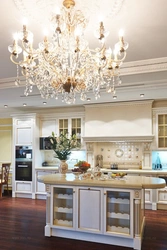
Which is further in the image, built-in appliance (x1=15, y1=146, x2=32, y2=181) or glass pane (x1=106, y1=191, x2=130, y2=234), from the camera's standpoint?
built-in appliance (x1=15, y1=146, x2=32, y2=181)

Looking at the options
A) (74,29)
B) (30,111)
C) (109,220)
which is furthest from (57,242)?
(30,111)

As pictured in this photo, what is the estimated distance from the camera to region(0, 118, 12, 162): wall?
844cm

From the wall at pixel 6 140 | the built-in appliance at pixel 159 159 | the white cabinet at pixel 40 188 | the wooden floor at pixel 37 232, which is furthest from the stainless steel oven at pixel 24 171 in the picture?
the built-in appliance at pixel 159 159

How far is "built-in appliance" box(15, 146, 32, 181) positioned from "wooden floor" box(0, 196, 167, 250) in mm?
1237

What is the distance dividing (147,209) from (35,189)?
326 cm

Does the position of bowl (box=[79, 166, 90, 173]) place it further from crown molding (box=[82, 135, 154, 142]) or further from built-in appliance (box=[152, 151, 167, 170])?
built-in appliance (box=[152, 151, 167, 170])

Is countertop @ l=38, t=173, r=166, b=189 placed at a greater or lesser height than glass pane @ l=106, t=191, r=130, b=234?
greater

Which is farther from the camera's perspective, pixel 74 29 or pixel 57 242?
pixel 57 242

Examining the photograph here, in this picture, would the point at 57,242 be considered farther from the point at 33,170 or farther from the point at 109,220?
the point at 33,170

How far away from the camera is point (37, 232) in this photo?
428cm

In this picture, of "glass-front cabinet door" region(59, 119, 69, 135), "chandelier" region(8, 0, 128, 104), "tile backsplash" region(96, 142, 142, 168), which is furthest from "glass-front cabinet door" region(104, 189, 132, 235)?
"glass-front cabinet door" region(59, 119, 69, 135)

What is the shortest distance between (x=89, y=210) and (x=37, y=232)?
113cm

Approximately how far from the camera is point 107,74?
3.24 meters

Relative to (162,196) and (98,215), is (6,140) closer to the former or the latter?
(162,196)
